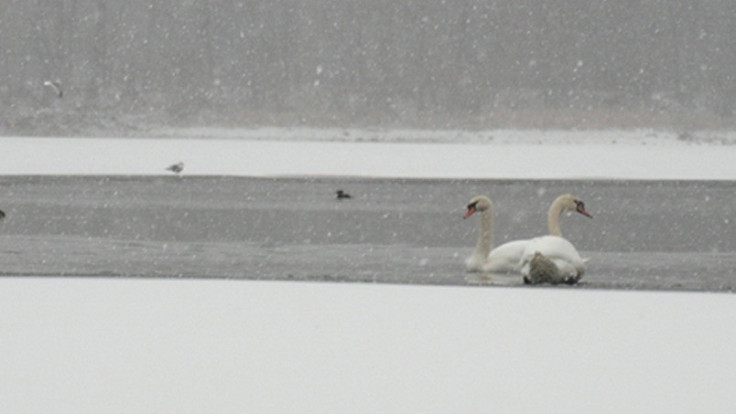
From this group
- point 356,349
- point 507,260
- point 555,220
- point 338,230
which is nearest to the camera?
point 356,349

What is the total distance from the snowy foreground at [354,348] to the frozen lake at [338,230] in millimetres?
1389

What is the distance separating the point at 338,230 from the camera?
20.4 meters

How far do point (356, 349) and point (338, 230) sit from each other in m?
11.1

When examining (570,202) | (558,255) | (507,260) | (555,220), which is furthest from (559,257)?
(570,202)

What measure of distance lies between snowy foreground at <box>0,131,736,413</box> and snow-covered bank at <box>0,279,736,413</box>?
2 cm

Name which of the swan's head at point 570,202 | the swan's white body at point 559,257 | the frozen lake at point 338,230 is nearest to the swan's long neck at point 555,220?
the swan's head at point 570,202

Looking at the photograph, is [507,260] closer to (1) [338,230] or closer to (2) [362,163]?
(1) [338,230]

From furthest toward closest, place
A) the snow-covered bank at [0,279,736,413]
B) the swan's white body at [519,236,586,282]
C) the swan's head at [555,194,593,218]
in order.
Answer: the swan's head at [555,194,593,218], the swan's white body at [519,236,586,282], the snow-covered bank at [0,279,736,413]

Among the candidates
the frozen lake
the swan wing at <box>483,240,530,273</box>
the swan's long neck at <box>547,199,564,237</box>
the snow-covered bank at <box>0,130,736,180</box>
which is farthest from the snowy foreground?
the snow-covered bank at <box>0,130,736,180</box>

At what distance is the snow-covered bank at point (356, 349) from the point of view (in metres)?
7.79

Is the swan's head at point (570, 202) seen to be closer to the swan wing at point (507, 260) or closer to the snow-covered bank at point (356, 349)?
the swan wing at point (507, 260)

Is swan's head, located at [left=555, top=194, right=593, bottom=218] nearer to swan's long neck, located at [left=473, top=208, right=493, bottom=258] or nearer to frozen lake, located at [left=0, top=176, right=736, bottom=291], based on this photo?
frozen lake, located at [left=0, top=176, right=736, bottom=291]

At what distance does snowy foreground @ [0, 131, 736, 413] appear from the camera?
25.6ft

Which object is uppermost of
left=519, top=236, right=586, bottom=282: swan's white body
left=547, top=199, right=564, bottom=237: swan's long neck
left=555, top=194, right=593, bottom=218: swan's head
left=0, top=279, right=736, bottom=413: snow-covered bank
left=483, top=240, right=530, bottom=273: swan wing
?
left=555, top=194, right=593, bottom=218: swan's head
